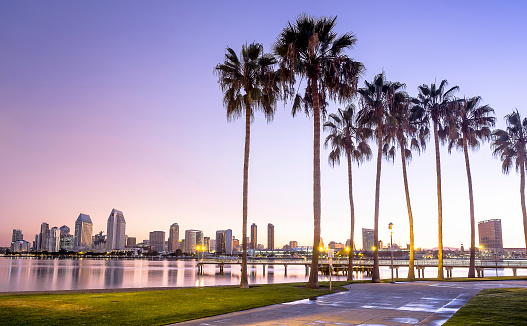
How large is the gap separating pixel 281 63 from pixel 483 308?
17693mm

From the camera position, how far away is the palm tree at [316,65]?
26.1 metres

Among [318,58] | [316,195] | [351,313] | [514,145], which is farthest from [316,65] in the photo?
[514,145]

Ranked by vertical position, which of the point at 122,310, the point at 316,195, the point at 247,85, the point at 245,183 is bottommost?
the point at 122,310

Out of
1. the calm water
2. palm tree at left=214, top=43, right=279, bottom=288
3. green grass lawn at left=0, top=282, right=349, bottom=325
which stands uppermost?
palm tree at left=214, top=43, right=279, bottom=288

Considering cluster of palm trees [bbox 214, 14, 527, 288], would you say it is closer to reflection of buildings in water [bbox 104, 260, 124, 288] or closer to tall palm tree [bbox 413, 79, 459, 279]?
tall palm tree [bbox 413, 79, 459, 279]

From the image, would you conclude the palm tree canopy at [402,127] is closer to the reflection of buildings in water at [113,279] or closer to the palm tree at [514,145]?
the palm tree at [514,145]

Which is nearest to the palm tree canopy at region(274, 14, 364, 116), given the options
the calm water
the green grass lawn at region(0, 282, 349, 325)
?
the green grass lawn at region(0, 282, 349, 325)

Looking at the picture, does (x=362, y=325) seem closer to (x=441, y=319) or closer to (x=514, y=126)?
(x=441, y=319)

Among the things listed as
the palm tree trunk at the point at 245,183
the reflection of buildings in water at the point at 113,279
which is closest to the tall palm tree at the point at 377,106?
the palm tree trunk at the point at 245,183

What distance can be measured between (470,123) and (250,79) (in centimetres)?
2549

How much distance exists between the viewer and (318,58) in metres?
27.2

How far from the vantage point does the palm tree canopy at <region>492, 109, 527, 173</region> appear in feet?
147

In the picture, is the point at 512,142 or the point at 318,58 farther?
the point at 512,142

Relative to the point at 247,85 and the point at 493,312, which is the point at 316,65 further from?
the point at 493,312
